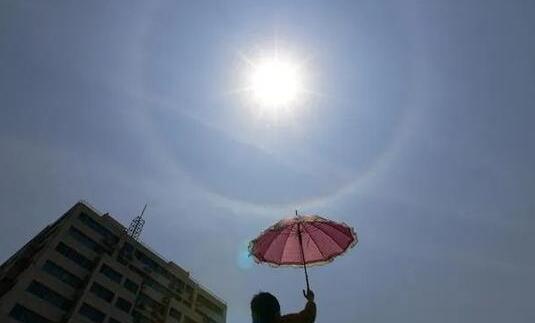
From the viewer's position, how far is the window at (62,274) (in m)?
35.1

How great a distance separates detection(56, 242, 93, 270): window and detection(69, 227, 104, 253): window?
1.43 m

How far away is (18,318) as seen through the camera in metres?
31.2

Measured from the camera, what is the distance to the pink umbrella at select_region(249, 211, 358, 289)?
5.99m

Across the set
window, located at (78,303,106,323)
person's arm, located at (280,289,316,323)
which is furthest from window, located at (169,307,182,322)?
person's arm, located at (280,289,316,323)

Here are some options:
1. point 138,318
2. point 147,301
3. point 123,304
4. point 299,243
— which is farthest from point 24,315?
point 299,243

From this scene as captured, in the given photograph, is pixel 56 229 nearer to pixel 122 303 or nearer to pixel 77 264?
pixel 77 264

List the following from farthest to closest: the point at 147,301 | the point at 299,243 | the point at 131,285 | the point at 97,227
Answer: the point at 147,301, the point at 97,227, the point at 131,285, the point at 299,243

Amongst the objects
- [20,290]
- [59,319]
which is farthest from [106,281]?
[20,290]

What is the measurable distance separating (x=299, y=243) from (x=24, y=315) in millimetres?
34040

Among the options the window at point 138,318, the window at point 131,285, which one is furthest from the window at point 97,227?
the window at point 138,318

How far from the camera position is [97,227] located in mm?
42344

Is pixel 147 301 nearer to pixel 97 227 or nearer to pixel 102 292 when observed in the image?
pixel 102 292

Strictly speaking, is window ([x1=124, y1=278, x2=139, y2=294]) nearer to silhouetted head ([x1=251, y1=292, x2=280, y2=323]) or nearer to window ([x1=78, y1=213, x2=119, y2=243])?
window ([x1=78, y1=213, x2=119, y2=243])

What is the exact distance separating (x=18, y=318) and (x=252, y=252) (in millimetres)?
33316
